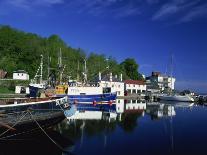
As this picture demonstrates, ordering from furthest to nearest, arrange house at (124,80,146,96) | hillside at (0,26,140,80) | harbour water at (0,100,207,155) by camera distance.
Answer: house at (124,80,146,96) < hillside at (0,26,140,80) < harbour water at (0,100,207,155)

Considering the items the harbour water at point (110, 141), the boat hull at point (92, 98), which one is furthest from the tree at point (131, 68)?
the harbour water at point (110, 141)

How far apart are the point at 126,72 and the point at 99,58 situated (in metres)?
23.4

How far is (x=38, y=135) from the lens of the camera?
81.2 feet

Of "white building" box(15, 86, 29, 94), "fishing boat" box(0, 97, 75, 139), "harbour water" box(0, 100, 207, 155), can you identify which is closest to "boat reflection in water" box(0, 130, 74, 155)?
"harbour water" box(0, 100, 207, 155)

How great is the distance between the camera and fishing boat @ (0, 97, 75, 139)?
21.9m

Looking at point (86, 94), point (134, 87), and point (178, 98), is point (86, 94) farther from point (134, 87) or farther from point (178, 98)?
point (134, 87)

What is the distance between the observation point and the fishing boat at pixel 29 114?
2188 cm

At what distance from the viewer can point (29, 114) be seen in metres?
22.8

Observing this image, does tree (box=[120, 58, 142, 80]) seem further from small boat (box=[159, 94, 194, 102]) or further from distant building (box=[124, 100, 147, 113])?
distant building (box=[124, 100, 147, 113])

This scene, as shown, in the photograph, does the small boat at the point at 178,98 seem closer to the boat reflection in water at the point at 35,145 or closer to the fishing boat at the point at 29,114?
the fishing boat at the point at 29,114

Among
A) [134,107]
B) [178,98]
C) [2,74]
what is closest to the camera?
[134,107]

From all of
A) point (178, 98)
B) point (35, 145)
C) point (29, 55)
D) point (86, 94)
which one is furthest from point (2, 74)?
point (35, 145)

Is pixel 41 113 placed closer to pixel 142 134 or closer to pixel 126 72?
pixel 142 134

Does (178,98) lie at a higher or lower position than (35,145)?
higher
